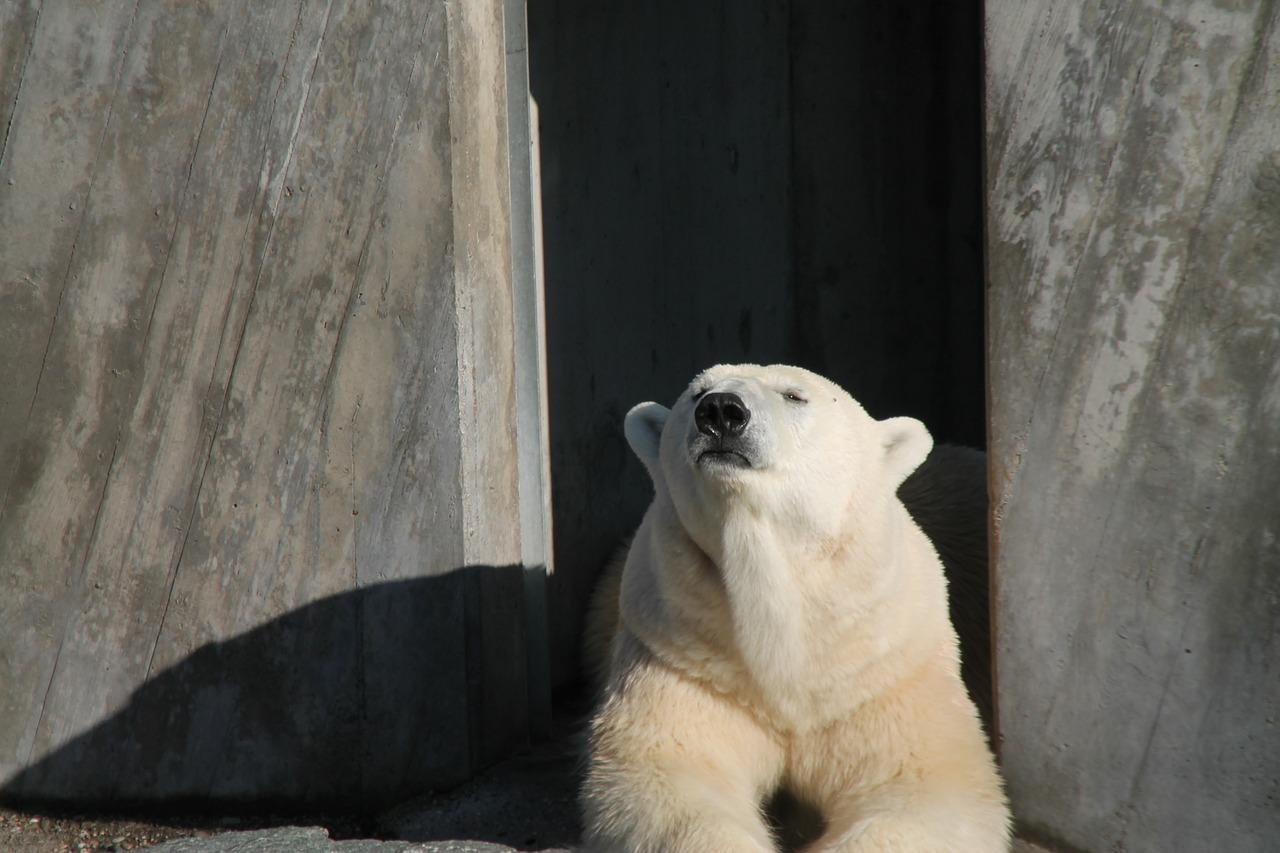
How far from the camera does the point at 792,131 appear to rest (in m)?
5.72

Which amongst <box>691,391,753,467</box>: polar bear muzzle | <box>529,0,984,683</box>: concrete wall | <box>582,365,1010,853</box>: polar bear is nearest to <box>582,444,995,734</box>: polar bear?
<box>529,0,984,683</box>: concrete wall

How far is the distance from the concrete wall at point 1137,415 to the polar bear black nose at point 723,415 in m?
0.74

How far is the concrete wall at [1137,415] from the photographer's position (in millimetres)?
2721

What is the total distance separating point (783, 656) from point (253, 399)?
1.67 metres

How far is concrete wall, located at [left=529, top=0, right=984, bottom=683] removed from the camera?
15.2ft

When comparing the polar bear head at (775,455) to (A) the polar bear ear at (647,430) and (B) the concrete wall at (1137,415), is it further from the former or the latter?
(B) the concrete wall at (1137,415)

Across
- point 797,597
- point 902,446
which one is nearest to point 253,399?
point 797,597

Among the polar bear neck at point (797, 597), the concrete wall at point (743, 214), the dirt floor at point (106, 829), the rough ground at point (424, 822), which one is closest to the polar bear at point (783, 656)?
the polar bear neck at point (797, 597)

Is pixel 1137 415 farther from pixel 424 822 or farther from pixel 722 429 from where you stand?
pixel 424 822

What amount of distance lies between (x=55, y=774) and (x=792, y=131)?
12.8 ft

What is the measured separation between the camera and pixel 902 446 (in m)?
3.07

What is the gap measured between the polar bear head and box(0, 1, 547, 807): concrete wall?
868mm

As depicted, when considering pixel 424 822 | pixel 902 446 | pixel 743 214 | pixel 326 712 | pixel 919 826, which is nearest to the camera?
pixel 919 826

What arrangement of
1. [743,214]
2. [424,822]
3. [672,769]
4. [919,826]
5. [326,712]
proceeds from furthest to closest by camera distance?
[743,214] → [326,712] → [424,822] → [672,769] → [919,826]
